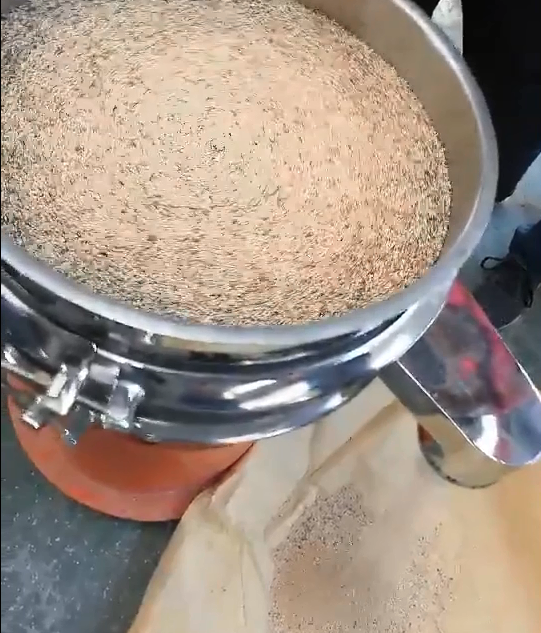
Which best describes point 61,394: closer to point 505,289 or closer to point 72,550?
point 72,550

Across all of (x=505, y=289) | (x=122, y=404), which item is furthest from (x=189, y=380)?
(x=505, y=289)

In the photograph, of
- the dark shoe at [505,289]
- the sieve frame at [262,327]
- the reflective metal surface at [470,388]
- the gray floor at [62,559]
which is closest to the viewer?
the sieve frame at [262,327]

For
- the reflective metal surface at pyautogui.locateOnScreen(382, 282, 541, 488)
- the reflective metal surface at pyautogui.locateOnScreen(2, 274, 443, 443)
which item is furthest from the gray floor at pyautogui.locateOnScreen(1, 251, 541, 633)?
the reflective metal surface at pyautogui.locateOnScreen(2, 274, 443, 443)

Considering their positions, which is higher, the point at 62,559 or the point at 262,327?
the point at 262,327

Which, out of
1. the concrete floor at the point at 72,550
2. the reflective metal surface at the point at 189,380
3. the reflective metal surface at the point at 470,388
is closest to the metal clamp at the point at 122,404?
the reflective metal surface at the point at 189,380

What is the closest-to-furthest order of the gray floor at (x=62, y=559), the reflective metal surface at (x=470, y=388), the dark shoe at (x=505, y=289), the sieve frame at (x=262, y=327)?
1. the sieve frame at (x=262, y=327)
2. the reflective metal surface at (x=470, y=388)
3. the gray floor at (x=62, y=559)
4. the dark shoe at (x=505, y=289)

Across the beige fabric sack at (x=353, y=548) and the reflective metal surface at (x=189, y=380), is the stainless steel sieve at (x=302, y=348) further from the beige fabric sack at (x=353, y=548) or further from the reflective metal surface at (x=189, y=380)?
the beige fabric sack at (x=353, y=548)
